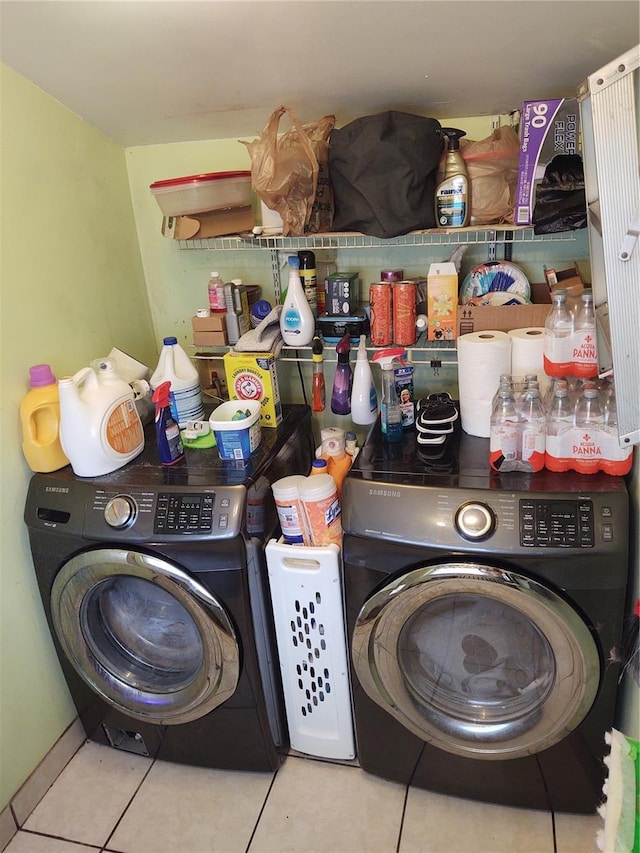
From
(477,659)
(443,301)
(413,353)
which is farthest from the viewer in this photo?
(413,353)

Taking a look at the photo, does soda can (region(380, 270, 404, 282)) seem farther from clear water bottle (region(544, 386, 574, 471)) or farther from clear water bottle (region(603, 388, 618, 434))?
clear water bottle (region(603, 388, 618, 434))

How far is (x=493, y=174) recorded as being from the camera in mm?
1592

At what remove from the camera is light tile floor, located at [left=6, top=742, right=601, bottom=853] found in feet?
5.09

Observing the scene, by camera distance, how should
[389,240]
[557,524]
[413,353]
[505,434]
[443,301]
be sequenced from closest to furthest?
[557,524], [505,434], [443,301], [389,240], [413,353]

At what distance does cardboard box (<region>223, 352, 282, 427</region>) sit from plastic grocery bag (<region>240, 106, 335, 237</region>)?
1.26 feet

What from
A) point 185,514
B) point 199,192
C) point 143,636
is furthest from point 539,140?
point 143,636

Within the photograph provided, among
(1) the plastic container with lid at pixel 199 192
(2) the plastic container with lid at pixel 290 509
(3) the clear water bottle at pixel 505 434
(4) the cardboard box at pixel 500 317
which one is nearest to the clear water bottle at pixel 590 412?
(3) the clear water bottle at pixel 505 434

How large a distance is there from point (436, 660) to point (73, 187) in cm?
172

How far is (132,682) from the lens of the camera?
5.64ft

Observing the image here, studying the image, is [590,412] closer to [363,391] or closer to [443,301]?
[443,301]

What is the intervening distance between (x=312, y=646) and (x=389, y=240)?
1220 millimetres

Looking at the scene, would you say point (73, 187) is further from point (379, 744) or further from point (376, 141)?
point (379, 744)

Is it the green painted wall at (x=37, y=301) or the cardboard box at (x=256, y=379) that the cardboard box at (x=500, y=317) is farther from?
the green painted wall at (x=37, y=301)

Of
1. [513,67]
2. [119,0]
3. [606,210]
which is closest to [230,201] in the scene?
[119,0]
